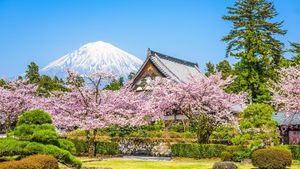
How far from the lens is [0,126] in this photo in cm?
5112

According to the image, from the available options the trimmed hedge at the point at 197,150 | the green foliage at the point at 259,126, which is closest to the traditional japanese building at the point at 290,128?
the trimmed hedge at the point at 197,150

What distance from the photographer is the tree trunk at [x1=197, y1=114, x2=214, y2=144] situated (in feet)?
113

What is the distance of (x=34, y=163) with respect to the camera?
54.3ft

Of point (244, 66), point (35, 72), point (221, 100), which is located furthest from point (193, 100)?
point (35, 72)

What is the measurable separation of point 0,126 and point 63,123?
65.3 ft

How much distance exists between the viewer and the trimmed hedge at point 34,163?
16266mm

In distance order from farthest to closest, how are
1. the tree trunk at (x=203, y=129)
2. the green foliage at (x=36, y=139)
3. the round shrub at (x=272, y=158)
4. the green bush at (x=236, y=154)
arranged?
the tree trunk at (x=203, y=129), the green bush at (x=236, y=154), the round shrub at (x=272, y=158), the green foliage at (x=36, y=139)

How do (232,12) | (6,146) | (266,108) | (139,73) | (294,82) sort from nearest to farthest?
(6,146) < (266,108) < (294,82) < (232,12) < (139,73)

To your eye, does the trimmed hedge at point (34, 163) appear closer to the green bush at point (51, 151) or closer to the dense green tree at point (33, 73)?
the green bush at point (51, 151)

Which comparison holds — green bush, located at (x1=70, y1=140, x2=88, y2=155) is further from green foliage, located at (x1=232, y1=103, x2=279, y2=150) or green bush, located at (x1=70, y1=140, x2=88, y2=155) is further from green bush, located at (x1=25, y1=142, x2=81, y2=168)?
green bush, located at (x1=25, y1=142, x2=81, y2=168)

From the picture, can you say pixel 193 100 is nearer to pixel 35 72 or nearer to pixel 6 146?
pixel 6 146

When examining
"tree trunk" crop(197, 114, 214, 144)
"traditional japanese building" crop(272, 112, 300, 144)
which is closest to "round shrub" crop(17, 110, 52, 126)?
"tree trunk" crop(197, 114, 214, 144)

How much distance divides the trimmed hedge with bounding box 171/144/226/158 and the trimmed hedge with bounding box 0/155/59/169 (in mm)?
16695

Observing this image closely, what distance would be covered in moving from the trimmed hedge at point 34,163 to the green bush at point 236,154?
15.0 meters
